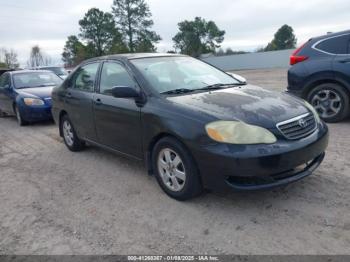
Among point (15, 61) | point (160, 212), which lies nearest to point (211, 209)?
point (160, 212)

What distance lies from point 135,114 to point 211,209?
1433mm

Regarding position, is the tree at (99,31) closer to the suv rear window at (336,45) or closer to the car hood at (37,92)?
the car hood at (37,92)

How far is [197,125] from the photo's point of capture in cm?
350

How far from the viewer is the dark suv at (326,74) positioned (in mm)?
6441

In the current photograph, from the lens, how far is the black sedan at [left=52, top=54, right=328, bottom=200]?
3.34 metres

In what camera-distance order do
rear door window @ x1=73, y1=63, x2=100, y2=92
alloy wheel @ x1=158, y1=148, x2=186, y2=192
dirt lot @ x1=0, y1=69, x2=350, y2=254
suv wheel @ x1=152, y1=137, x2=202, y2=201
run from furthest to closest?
rear door window @ x1=73, y1=63, x2=100, y2=92
alloy wheel @ x1=158, y1=148, x2=186, y2=192
suv wheel @ x1=152, y1=137, x2=202, y2=201
dirt lot @ x1=0, y1=69, x2=350, y2=254

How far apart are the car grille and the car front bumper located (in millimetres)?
76

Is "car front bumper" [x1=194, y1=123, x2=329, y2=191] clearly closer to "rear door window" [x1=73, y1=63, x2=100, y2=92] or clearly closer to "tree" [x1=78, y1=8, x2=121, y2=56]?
"rear door window" [x1=73, y1=63, x2=100, y2=92]

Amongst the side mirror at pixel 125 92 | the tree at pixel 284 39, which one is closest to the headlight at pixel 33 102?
the side mirror at pixel 125 92

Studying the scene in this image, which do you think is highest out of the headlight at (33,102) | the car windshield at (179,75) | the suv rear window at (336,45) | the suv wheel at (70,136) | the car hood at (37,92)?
the suv rear window at (336,45)

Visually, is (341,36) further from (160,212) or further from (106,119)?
(160,212)

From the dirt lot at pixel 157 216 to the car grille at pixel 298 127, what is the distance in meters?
0.68

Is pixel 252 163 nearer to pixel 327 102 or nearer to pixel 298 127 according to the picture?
pixel 298 127

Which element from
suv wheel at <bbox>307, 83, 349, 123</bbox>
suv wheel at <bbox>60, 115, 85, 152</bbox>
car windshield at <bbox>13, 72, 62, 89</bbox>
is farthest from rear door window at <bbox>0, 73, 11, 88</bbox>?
suv wheel at <bbox>307, 83, 349, 123</bbox>
